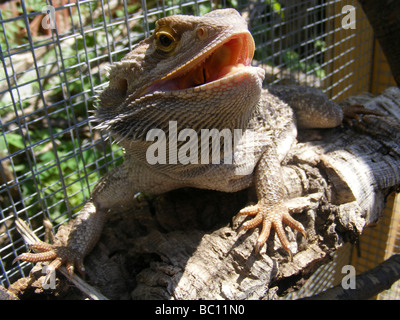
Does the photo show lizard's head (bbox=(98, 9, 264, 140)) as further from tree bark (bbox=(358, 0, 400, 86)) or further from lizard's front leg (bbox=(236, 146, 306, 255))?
tree bark (bbox=(358, 0, 400, 86))

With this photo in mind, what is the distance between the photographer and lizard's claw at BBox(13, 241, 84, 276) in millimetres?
1659

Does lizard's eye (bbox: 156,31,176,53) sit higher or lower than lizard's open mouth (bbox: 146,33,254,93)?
higher

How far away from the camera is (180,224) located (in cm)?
193

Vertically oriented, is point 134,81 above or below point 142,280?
above

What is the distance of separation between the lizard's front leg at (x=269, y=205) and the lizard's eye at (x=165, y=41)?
82 cm

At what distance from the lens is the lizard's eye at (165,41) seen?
1.31 metres

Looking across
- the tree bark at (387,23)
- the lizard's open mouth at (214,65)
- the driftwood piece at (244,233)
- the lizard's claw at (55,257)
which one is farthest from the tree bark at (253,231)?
the lizard's open mouth at (214,65)

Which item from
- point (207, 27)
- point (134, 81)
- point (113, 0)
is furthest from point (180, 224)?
point (113, 0)

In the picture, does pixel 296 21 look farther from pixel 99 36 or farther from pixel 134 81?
pixel 134 81

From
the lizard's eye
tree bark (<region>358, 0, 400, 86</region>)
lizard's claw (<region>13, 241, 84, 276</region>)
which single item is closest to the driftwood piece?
lizard's claw (<region>13, 241, 84, 276</region>)

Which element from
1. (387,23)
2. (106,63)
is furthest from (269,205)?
(106,63)

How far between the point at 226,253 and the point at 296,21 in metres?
2.03

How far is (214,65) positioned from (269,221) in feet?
2.46

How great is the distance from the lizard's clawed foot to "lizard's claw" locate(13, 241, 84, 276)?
2.51ft
